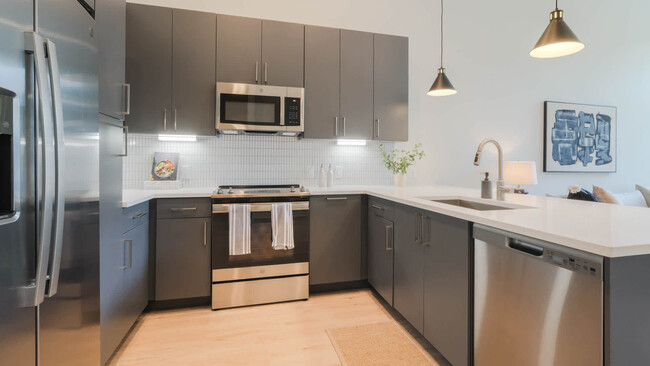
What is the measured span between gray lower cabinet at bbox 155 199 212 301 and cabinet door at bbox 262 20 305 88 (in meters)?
1.28

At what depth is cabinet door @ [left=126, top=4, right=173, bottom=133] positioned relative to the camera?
2525 millimetres

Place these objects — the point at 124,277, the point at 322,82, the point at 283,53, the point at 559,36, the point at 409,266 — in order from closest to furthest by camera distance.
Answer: the point at 559,36, the point at 124,277, the point at 409,266, the point at 283,53, the point at 322,82

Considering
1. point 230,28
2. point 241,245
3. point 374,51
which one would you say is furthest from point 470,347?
point 230,28

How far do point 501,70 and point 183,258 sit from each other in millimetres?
4208

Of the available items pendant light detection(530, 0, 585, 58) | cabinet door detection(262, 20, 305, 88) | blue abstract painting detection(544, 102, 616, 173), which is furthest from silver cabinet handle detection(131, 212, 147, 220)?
blue abstract painting detection(544, 102, 616, 173)

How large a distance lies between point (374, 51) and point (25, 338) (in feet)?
10.2

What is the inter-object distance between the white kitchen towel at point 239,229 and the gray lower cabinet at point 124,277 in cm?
61

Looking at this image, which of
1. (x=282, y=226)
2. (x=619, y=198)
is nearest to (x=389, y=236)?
(x=282, y=226)

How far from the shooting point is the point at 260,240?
A: 2557mm

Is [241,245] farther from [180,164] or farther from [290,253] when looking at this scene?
[180,164]

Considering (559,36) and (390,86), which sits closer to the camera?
(559,36)

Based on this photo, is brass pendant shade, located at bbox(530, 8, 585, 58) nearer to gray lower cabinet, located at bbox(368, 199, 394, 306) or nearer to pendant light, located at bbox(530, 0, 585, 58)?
pendant light, located at bbox(530, 0, 585, 58)

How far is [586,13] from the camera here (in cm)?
434

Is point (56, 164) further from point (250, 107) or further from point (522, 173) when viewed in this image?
point (522, 173)
